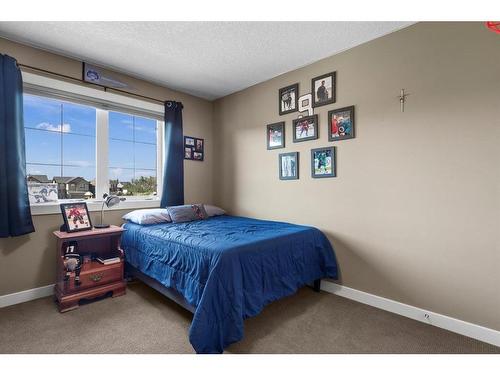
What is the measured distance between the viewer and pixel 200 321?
65.1 inches

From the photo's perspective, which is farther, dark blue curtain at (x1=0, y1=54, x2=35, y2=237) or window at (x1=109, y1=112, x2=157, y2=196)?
window at (x1=109, y1=112, x2=157, y2=196)

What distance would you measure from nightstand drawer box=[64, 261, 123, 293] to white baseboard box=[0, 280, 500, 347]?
55 centimetres

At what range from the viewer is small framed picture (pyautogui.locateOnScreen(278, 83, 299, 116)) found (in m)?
3.03

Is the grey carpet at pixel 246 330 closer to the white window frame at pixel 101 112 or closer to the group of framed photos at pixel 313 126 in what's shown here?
the white window frame at pixel 101 112

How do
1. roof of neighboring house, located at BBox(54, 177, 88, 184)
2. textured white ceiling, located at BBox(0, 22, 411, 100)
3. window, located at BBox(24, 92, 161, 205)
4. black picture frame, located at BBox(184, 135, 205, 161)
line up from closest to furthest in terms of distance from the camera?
textured white ceiling, located at BBox(0, 22, 411, 100)
window, located at BBox(24, 92, 161, 205)
roof of neighboring house, located at BBox(54, 177, 88, 184)
black picture frame, located at BBox(184, 135, 205, 161)

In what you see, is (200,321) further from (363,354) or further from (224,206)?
(224,206)

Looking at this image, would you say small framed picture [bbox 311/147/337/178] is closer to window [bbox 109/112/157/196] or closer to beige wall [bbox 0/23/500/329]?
beige wall [bbox 0/23/500/329]

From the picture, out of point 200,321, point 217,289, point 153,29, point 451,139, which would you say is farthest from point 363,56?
point 200,321

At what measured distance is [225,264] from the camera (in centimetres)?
178

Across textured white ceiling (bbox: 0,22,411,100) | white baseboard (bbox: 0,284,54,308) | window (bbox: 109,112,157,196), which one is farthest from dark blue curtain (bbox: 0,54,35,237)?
window (bbox: 109,112,157,196)

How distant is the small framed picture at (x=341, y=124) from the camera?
257cm

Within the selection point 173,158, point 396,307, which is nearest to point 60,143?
point 173,158

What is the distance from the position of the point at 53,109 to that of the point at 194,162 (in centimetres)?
180

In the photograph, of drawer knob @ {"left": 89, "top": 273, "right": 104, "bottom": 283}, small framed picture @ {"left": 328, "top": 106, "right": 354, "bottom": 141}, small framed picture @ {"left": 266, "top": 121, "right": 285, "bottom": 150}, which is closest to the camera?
drawer knob @ {"left": 89, "top": 273, "right": 104, "bottom": 283}
